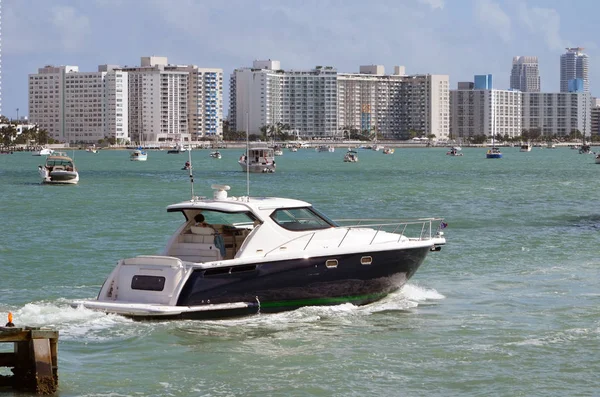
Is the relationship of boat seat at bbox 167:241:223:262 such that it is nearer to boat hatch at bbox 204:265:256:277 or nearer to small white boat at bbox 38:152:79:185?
boat hatch at bbox 204:265:256:277

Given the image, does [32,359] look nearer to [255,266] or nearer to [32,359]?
[32,359]

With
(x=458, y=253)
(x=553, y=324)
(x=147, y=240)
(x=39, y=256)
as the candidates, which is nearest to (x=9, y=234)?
(x=147, y=240)

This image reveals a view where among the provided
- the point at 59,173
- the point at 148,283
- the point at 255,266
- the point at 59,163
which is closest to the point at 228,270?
the point at 255,266

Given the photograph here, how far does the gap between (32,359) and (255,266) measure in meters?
5.95

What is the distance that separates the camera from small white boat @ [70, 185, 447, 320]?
21422mm

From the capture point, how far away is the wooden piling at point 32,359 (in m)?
16.8

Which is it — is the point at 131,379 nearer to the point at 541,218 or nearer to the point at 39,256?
the point at 39,256

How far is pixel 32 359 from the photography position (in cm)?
1700

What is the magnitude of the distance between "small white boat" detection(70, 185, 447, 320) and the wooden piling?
4.17 metres

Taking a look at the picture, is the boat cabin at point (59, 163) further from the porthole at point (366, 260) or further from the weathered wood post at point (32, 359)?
the weathered wood post at point (32, 359)

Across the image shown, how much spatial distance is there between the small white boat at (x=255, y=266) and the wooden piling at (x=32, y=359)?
164 inches

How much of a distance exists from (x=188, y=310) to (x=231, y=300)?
0.90 m

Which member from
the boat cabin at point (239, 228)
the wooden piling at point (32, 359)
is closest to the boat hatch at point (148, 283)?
the boat cabin at point (239, 228)

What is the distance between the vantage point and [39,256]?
35375 mm
